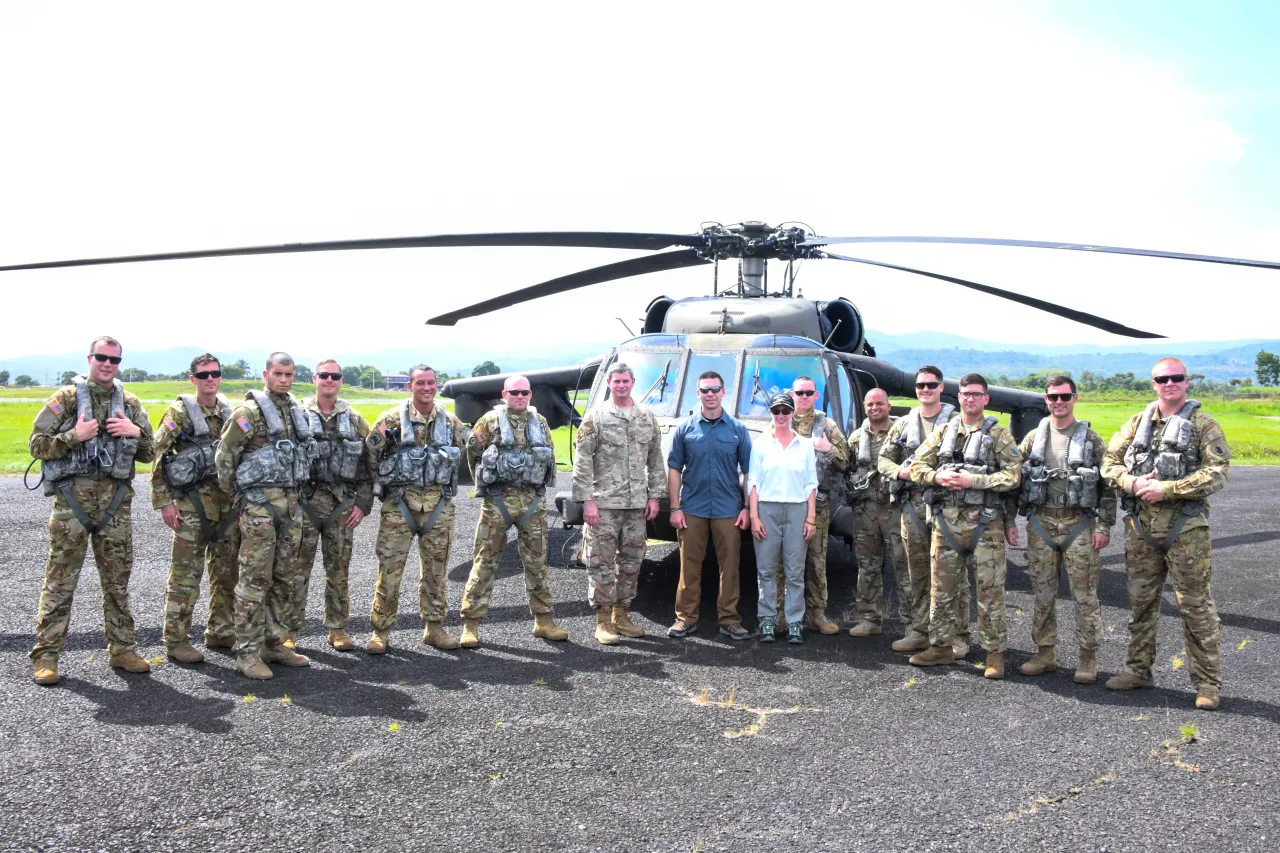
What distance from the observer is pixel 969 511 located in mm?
5465

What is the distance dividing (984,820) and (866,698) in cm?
142

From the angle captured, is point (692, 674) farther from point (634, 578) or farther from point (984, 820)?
point (984, 820)

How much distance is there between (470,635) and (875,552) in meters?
2.83

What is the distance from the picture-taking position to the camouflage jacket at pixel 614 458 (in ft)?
19.8

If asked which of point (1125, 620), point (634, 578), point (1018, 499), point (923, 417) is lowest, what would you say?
point (1125, 620)

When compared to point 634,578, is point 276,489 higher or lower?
higher

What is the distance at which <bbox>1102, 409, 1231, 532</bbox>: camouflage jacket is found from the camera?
473 centimetres

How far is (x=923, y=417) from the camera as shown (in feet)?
19.7

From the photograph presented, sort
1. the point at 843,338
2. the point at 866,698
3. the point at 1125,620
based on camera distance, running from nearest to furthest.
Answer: the point at 866,698 → the point at 1125,620 → the point at 843,338

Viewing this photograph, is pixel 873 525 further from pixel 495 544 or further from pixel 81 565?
pixel 81 565

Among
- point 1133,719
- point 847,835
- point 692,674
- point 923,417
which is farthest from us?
point 923,417

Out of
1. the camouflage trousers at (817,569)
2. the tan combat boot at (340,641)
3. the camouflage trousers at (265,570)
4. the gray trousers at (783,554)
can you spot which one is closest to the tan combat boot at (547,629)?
the gray trousers at (783,554)

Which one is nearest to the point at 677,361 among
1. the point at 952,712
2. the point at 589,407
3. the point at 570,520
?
the point at 589,407

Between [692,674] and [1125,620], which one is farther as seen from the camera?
[1125,620]
